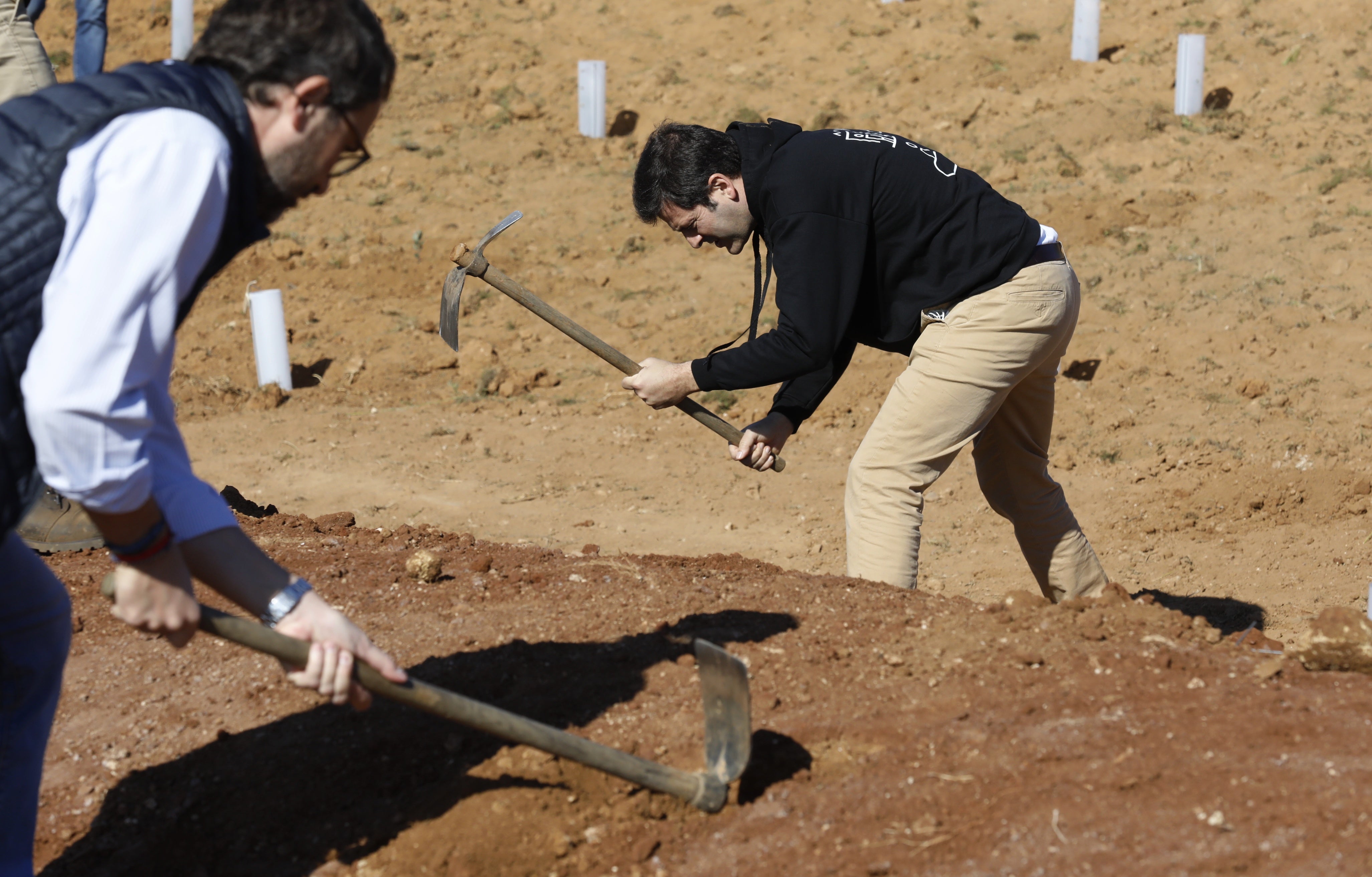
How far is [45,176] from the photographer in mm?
1767

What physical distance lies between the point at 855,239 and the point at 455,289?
1.44 m

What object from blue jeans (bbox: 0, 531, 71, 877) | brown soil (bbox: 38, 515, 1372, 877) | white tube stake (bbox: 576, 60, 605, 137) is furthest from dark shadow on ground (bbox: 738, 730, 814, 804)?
white tube stake (bbox: 576, 60, 605, 137)

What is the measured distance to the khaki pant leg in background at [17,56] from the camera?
17.2 feet

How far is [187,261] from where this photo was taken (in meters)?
1.77

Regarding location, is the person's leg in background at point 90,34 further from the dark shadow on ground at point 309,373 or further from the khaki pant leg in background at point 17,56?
the khaki pant leg in background at point 17,56

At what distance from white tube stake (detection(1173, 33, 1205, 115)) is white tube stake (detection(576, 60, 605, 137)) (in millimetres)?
5137

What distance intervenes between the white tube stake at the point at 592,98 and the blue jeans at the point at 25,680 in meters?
9.70

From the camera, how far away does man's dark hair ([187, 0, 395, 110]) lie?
75.1 inches

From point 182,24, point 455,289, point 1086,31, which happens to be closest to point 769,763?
point 455,289

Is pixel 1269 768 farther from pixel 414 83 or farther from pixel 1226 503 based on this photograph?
pixel 414 83

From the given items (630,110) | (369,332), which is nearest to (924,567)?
(369,332)

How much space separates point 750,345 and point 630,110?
8.72 metres

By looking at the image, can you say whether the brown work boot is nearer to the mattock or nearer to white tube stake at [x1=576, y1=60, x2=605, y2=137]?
the mattock

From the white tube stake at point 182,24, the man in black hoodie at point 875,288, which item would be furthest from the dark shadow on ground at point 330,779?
the white tube stake at point 182,24
